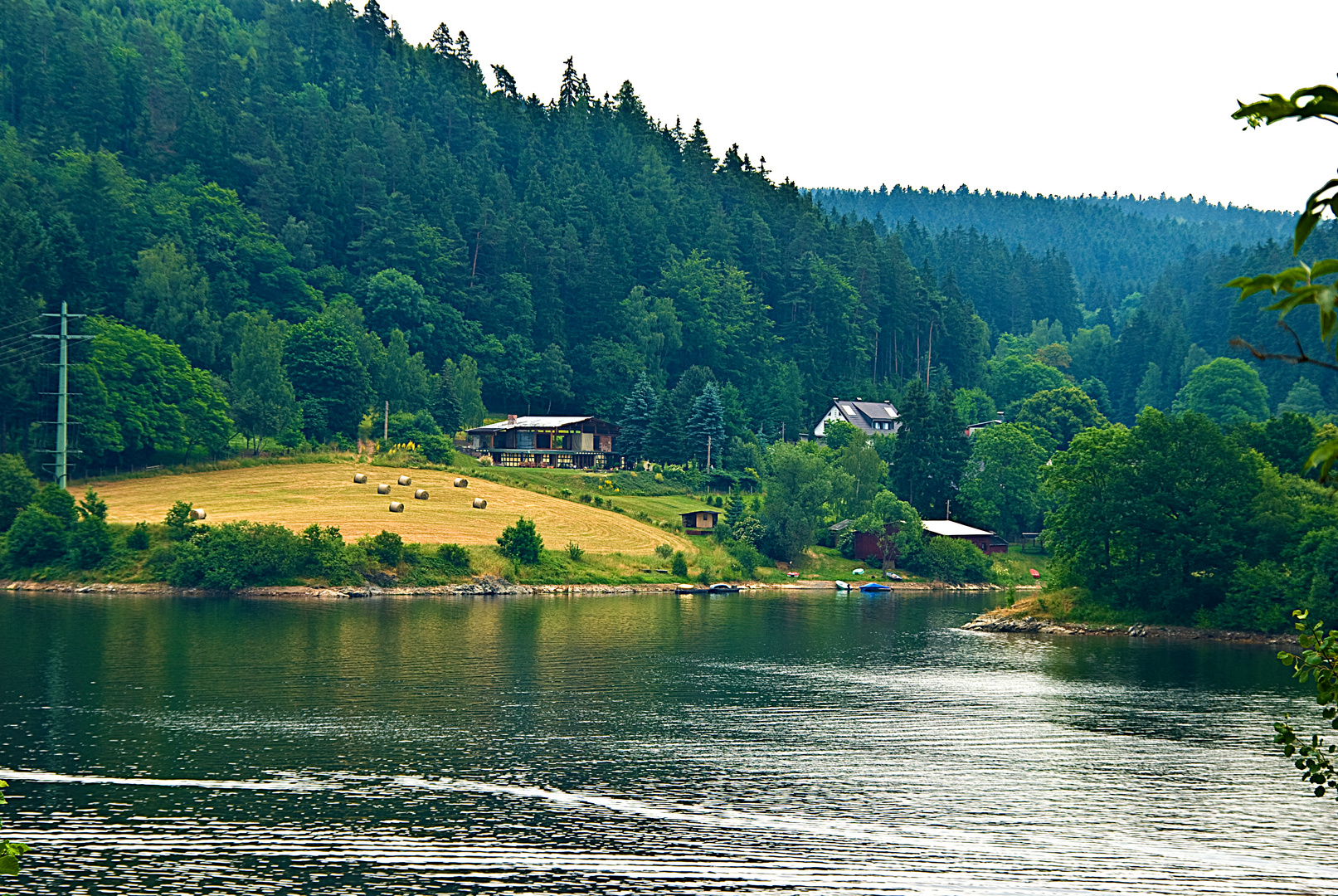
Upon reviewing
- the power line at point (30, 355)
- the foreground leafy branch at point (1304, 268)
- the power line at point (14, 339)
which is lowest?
the foreground leafy branch at point (1304, 268)

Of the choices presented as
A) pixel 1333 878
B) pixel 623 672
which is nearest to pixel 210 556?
pixel 623 672

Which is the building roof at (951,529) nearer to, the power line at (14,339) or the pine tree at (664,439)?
the pine tree at (664,439)

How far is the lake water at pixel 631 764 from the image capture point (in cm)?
3684

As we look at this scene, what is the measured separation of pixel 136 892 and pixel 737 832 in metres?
17.2

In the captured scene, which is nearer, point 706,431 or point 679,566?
point 679,566

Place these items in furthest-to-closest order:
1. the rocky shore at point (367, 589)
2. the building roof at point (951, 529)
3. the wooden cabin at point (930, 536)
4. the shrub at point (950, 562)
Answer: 1. the building roof at point (951, 529)
2. the wooden cabin at point (930, 536)
3. the shrub at point (950, 562)
4. the rocky shore at point (367, 589)

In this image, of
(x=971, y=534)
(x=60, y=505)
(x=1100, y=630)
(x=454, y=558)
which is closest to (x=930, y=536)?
(x=971, y=534)

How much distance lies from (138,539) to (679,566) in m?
47.5

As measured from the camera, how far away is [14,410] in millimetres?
131375

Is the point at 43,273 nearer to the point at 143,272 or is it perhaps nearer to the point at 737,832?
the point at 143,272

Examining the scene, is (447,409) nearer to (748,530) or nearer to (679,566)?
(748,530)

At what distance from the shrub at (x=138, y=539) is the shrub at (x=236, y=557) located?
333 centimetres

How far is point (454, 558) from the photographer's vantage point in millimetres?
113625

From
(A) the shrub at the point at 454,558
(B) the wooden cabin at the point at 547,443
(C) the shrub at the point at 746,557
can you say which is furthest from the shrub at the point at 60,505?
(B) the wooden cabin at the point at 547,443
